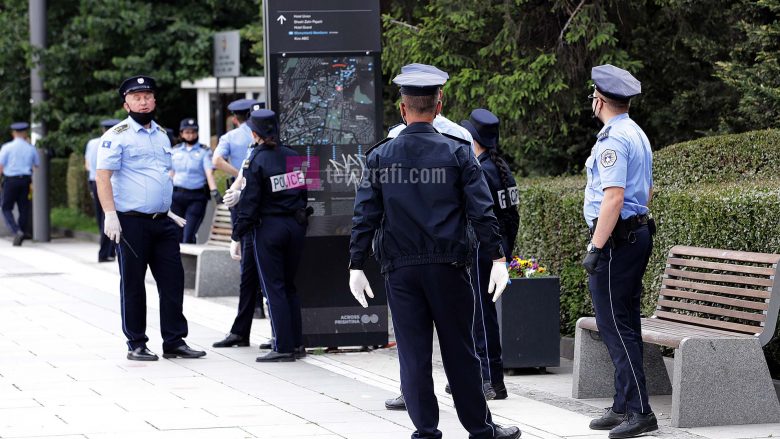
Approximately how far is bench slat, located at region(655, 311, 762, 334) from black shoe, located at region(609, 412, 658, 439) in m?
0.79

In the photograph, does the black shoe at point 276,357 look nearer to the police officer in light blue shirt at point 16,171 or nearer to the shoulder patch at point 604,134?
the shoulder patch at point 604,134

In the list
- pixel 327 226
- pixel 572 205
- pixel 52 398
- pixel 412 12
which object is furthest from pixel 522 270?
pixel 412 12

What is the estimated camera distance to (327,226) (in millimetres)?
10109

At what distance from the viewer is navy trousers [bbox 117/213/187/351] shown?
970cm

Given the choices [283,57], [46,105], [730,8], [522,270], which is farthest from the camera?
[46,105]

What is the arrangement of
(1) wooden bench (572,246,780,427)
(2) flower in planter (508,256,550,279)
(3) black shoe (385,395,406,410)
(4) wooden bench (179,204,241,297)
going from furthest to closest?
(4) wooden bench (179,204,241,297), (2) flower in planter (508,256,550,279), (3) black shoe (385,395,406,410), (1) wooden bench (572,246,780,427)

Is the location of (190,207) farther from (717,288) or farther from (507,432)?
(507,432)

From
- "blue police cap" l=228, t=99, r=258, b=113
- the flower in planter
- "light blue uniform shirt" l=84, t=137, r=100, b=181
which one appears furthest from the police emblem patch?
"light blue uniform shirt" l=84, t=137, r=100, b=181

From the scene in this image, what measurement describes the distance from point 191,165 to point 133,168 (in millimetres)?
6072

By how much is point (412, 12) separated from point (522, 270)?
6.10 meters

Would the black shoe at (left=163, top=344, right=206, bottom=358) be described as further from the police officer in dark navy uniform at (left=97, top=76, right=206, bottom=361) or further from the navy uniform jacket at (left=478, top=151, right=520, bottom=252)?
the navy uniform jacket at (left=478, top=151, right=520, bottom=252)

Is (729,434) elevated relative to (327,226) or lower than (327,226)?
lower

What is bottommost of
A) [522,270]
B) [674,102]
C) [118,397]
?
[118,397]

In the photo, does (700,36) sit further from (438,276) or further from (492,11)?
(438,276)
